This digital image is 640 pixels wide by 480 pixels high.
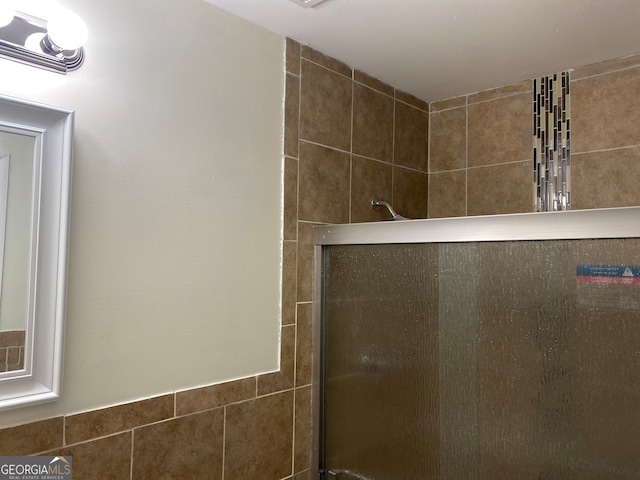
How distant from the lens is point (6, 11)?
969 mm

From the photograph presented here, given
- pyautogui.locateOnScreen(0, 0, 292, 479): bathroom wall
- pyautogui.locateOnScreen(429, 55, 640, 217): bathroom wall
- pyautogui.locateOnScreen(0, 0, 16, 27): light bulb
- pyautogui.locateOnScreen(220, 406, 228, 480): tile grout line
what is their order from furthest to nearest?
pyautogui.locateOnScreen(429, 55, 640, 217): bathroom wall
pyautogui.locateOnScreen(220, 406, 228, 480): tile grout line
pyautogui.locateOnScreen(0, 0, 292, 479): bathroom wall
pyautogui.locateOnScreen(0, 0, 16, 27): light bulb

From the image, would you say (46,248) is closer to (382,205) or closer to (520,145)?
(382,205)

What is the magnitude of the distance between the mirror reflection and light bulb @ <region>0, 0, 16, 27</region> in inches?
8.9

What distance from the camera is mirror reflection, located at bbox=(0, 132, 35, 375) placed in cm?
100

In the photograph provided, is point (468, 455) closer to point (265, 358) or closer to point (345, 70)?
point (265, 358)

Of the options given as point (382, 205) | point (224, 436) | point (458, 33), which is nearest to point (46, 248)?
point (224, 436)

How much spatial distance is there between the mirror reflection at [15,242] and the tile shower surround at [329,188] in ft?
0.65

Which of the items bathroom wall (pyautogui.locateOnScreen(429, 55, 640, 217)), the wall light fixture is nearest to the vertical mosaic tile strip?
bathroom wall (pyautogui.locateOnScreen(429, 55, 640, 217))

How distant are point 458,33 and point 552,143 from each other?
0.65 meters

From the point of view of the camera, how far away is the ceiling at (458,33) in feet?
4.58

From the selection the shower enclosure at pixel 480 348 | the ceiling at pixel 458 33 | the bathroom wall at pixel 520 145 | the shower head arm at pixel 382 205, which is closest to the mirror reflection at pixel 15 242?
the ceiling at pixel 458 33

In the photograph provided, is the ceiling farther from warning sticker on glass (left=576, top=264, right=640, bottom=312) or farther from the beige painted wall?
warning sticker on glass (left=576, top=264, right=640, bottom=312)

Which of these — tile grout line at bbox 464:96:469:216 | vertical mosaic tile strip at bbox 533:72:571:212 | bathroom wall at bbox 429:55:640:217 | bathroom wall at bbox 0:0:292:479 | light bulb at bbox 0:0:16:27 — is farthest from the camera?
tile grout line at bbox 464:96:469:216

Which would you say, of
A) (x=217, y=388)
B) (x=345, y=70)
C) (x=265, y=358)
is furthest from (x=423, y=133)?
(x=217, y=388)
